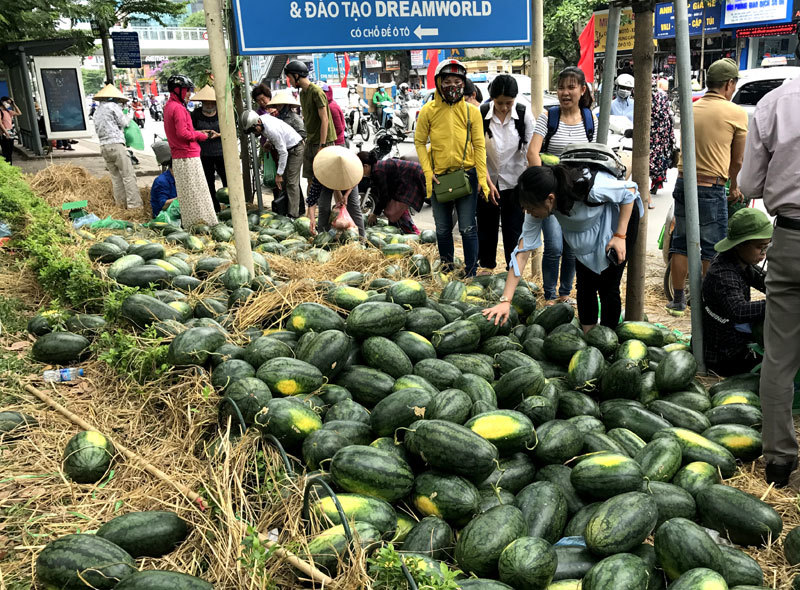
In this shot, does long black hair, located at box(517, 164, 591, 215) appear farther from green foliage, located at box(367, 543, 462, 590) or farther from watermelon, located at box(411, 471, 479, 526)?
green foliage, located at box(367, 543, 462, 590)

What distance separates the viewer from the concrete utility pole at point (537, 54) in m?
6.02

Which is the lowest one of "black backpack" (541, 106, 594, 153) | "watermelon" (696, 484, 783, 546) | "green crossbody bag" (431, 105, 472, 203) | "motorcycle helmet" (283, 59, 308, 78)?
"watermelon" (696, 484, 783, 546)

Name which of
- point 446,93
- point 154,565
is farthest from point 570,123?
point 154,565

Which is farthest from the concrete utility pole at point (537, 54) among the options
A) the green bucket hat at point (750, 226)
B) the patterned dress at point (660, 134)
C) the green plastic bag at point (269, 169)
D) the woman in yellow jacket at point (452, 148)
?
the green plastic bag at point (269, 169)

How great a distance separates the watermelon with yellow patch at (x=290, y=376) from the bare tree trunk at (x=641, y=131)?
8.52 ft

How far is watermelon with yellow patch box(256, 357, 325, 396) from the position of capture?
11.2 feet

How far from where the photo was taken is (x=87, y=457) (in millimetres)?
3234

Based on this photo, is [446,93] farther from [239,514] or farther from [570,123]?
[239,514]

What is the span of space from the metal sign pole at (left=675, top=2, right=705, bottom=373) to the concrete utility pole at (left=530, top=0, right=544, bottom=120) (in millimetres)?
1792

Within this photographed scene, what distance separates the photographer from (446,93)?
587 centimetres

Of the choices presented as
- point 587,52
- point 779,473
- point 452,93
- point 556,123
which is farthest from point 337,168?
point 587,52

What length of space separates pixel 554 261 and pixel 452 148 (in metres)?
1.41

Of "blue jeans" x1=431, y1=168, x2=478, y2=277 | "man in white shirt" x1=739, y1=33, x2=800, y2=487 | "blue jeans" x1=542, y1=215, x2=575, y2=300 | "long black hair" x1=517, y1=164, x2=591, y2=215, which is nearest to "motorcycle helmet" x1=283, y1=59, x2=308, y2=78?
"blue jeans" x1=431, y1=168, x2=478, y2=277

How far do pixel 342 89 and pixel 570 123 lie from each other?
1018 inches
